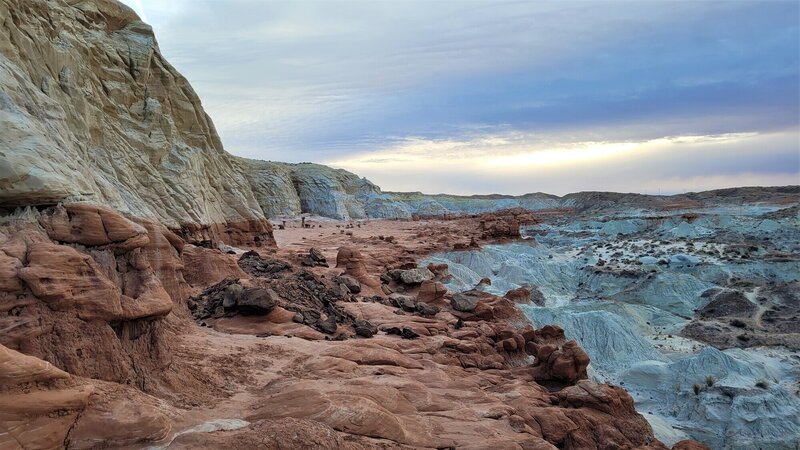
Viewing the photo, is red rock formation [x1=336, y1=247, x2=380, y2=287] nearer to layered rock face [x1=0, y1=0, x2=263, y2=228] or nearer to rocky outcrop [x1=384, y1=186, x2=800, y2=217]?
layered rock face [x1=0, y1=0, x2=263, y2=228]

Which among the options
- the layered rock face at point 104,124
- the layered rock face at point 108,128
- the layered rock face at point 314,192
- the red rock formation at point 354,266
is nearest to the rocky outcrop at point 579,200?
the layered rock face at point 314,192

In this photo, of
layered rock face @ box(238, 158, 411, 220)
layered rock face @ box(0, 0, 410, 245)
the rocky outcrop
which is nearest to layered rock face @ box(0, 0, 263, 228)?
layered rock face @ box(0, 0, 410, 245)

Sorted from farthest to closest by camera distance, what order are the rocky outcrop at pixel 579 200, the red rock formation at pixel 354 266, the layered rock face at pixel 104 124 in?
the rocky outcrop at pixel 579 200
the red rock formation at pixel 354 266
the layered rock face at pixel 104 124

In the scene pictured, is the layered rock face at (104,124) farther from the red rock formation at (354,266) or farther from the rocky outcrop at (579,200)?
the rocky outcrop at (579,200)

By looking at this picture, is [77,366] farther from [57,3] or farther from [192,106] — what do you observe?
[192,106]

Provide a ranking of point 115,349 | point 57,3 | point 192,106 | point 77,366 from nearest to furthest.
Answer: point 77,366 < point 115,349 < point 57,3 < point 192,106

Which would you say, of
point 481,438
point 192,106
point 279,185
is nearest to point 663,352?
point 481,438

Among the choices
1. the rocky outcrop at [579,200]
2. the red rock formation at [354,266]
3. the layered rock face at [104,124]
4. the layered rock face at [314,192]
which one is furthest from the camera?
the rocky outcrop at [579,200]

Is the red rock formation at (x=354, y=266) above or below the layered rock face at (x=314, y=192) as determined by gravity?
below

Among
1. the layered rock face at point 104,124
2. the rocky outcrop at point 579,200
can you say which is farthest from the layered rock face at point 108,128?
the rocky outcrop at point 579,200

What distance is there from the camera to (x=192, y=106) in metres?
25.2

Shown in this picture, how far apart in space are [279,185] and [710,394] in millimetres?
46036

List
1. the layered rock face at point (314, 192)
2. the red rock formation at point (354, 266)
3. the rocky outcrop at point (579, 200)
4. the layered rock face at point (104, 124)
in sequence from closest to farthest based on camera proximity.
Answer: the layered rock face at point (104, 124) < the red rock formation at point (354, 266) < the layered rock face at point (314, 192) < the rocky outcrop at point (579, 200)

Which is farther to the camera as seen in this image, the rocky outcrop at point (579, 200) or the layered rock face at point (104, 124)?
the rocky outcrop at point (579, 200)
